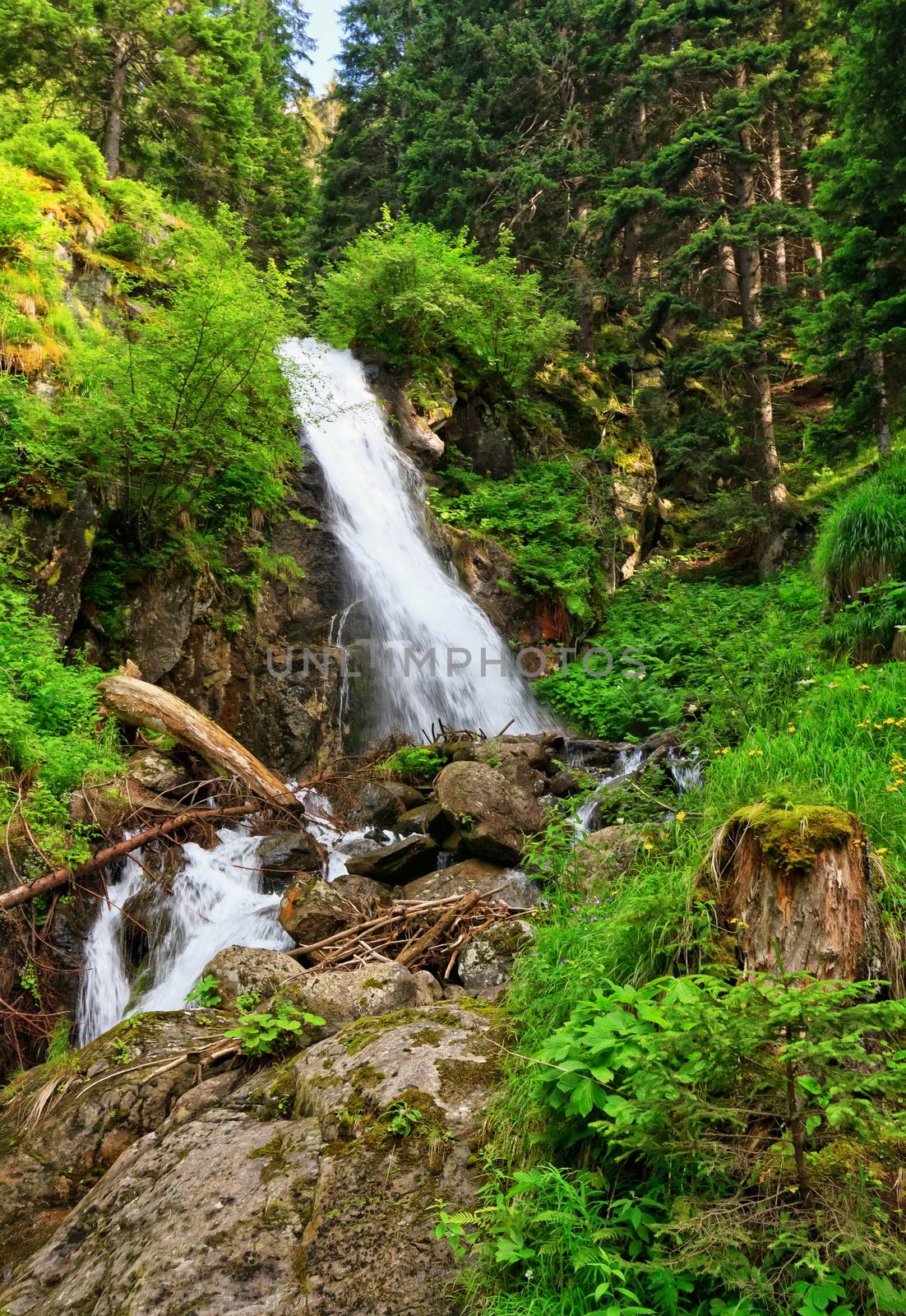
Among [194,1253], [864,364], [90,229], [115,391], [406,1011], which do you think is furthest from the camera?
[864,364]

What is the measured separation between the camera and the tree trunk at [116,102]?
12867 mm

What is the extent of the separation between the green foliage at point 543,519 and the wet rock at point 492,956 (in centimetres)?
853

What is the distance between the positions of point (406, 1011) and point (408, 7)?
3245 cm

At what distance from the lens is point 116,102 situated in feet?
42.4

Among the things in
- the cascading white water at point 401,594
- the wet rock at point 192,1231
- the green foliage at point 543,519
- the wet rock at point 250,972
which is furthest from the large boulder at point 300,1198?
the green foliage at point 543,519

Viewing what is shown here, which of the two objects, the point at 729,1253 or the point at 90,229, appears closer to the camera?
the point at 729,1253

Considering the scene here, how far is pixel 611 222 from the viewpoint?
636 inches

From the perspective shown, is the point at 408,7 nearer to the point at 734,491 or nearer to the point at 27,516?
the point at 734,491

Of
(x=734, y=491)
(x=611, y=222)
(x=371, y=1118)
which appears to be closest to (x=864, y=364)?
(x=734, y=491)

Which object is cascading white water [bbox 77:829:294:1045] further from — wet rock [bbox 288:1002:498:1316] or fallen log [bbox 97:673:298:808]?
wet rock [bbox 288:1002:498:1316]

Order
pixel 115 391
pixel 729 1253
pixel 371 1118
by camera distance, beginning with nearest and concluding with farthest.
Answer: pixel 729 1253
pixel 371 1118
pixel 115 391

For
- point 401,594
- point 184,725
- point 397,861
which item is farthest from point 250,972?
point 401,594

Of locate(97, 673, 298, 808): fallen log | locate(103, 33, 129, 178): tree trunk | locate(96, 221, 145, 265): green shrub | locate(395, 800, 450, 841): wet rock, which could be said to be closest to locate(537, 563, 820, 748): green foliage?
locate(395, 800, 450, 841): wet rock

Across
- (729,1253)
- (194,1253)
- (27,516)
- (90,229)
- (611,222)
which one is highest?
Result: (611,222)
